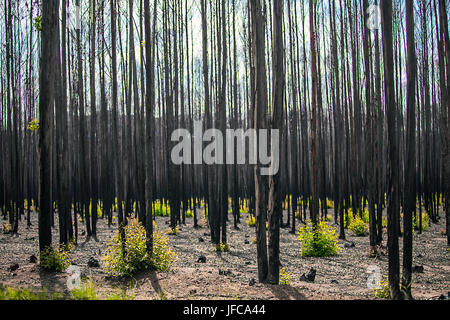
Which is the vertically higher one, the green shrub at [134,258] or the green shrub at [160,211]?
the green shrub at [134,258]

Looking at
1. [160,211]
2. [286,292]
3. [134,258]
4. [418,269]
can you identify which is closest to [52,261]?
[134,258]

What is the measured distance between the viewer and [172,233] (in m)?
12.0

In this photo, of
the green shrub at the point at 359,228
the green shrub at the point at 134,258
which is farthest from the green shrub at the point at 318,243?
the green shrub at the point at 134,258

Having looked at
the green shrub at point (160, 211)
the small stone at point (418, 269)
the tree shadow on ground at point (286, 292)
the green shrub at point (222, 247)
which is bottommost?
the green shrub at point (160, 211)

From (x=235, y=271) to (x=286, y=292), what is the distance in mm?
2543

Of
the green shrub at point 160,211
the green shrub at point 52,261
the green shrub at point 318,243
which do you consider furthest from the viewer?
the green shrub at point 160,211

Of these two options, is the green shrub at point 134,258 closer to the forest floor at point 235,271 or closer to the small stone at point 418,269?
the forest floor at point 235,271

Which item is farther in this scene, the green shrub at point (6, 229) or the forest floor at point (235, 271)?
the green shrub at point (6, 229)

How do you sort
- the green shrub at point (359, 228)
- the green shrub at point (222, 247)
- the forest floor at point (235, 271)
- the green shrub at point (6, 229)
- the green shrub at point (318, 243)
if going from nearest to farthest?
1. the forest floor at point (235, 271)
2. the green shrub at point (318, 243)
3. the green shrub at point (222, 247)
4. the green shrub at point (359, 228)
5. the green shrub at point (6, 229)

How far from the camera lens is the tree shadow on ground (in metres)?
4.52

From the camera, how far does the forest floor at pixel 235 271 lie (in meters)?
4.91

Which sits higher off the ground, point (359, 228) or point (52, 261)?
point (52, 261)

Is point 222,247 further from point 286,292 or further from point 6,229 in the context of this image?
point 6,229

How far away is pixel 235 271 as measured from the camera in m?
7.18
